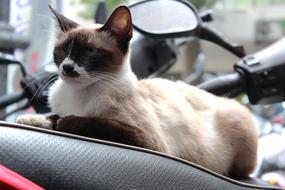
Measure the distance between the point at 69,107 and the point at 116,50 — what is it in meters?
0.14

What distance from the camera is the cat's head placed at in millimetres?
809

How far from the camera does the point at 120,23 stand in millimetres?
818

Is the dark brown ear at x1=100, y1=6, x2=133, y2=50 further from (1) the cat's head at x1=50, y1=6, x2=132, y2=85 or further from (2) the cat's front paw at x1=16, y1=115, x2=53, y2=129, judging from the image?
(2) the cat's front paw at x1=16, y1=115, x2=53, y2=129

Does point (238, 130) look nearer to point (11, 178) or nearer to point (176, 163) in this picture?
point (176, 163)

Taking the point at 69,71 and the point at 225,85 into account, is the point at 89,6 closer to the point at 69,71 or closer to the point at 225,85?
the point at 225,85

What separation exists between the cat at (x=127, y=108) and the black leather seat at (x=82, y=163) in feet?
0.46

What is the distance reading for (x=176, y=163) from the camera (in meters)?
0.60

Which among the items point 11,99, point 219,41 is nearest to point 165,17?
point 219,41

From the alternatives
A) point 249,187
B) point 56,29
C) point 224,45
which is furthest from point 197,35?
point 249,187

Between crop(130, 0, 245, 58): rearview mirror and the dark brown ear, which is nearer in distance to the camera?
the dark brown ear

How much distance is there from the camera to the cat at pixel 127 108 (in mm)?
746

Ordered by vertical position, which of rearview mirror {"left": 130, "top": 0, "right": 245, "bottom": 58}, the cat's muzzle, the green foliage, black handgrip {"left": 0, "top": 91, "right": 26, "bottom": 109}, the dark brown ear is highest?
the dark brown ear

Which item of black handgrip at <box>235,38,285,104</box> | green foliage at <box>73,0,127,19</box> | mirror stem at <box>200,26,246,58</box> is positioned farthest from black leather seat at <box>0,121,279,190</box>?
green foliage at <box>73,0,127,19</box>

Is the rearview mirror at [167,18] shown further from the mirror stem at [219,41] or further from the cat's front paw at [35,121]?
the cat's front paw at [35,121]
